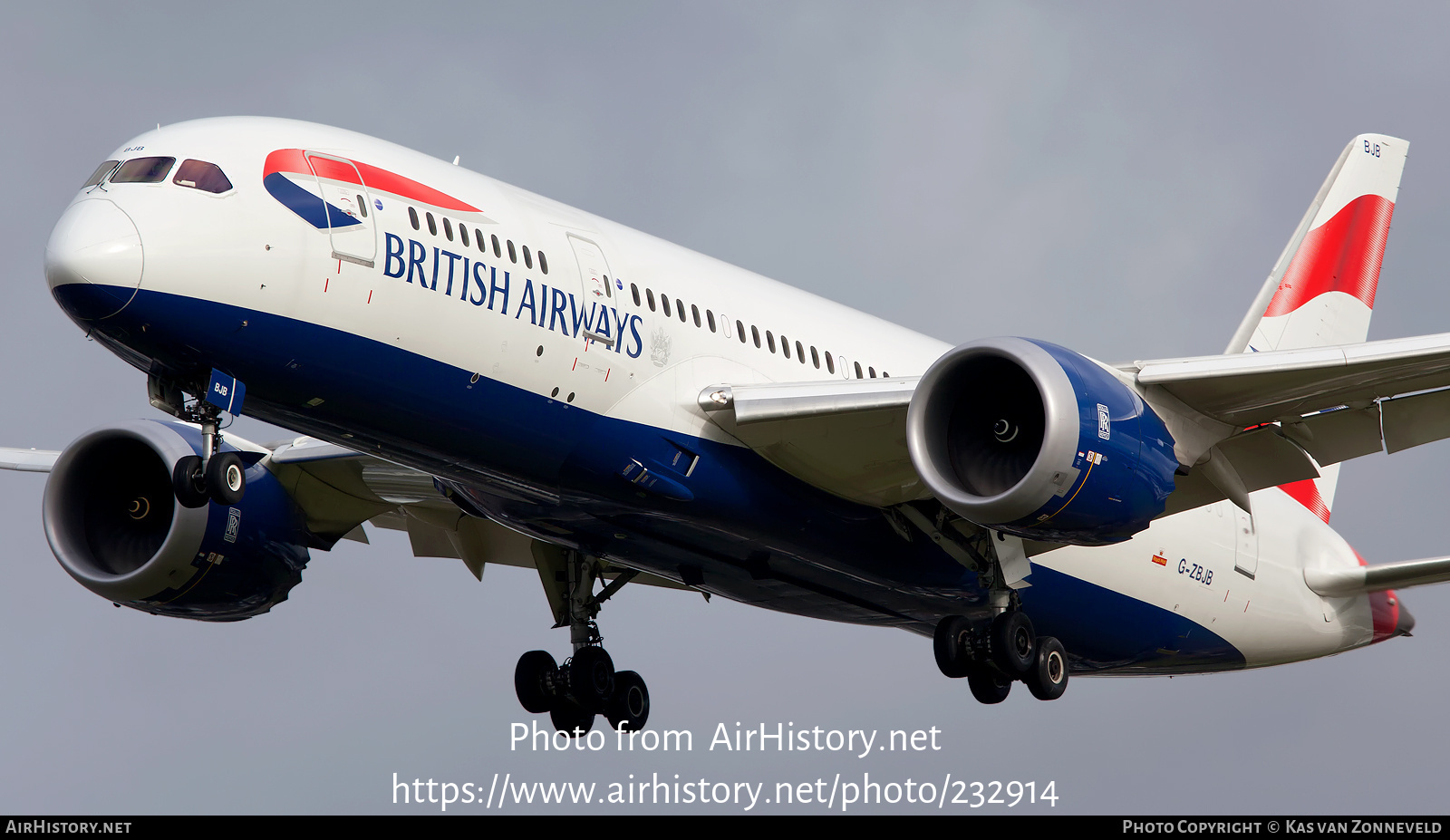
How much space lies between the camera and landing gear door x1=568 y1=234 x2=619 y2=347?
60.1 feet

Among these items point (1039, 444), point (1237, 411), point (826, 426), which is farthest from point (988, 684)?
point (1237, 411)

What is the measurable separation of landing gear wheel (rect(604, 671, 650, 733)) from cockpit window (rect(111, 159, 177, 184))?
1101 centimetres

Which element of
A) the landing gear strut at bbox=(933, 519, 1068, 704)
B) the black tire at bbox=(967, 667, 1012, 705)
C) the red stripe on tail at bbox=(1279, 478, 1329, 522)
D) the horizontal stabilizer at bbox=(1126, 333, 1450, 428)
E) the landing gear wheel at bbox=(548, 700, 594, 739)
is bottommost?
the landing gear wheel at bbox=(548, 700, 594, 739)

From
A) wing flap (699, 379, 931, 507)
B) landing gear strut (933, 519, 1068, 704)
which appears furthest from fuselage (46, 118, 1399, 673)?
landing gear strut (933, 519, 1068, 704)

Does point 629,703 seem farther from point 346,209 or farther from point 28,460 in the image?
point 346,209

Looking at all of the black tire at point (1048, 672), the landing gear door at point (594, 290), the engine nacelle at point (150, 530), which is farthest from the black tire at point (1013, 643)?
the engine nacelle at point (150, 530)

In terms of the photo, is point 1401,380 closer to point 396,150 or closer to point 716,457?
point 716,457

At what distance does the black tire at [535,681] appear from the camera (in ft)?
79.7

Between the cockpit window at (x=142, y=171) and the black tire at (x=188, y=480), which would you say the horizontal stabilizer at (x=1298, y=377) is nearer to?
the black tire at (x=188, y=480)

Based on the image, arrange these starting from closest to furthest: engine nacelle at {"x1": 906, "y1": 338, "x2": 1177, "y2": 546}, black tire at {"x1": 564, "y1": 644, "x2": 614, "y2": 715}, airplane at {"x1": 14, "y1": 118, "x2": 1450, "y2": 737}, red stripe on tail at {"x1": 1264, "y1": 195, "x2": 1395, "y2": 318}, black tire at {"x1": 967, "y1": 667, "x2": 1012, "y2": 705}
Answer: airplane at {"x1": 14, "y1": 118, "x2": 1450, "y2": 737}
engine nacelle at {"x1": 906, "y1": 338, "x2": 1177, "y2": 546}
black tire at {"x1": 967, "y1": 667, "x2": 1012, "y2": 705}
black tire at {"x1": 564, "y1": 644, "x2": 614, "y2": 715}
red stripe on tail at {"x1": 1264, "y1": 195, "x2": 1395, "y2": 318}

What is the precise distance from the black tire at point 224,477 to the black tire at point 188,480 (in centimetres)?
10

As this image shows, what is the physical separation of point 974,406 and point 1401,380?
15.3ft

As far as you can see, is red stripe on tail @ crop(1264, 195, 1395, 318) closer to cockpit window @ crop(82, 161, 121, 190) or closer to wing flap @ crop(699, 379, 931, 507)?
wing flap @ crop(699, 379, 931, 507)

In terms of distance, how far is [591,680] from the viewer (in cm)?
2411
